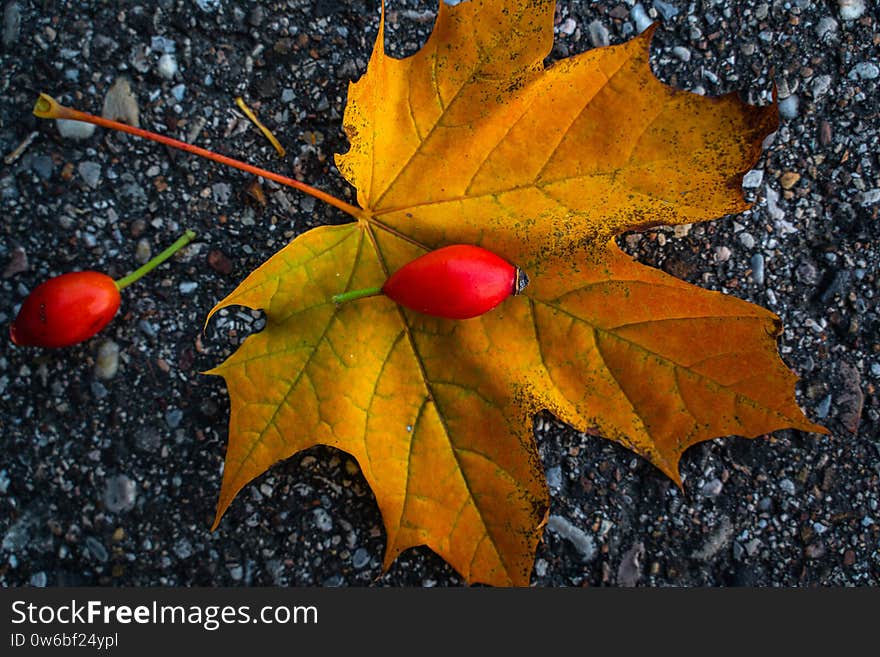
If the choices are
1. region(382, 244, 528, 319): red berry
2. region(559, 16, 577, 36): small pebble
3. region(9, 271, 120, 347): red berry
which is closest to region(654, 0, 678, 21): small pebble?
region(559, 16, 577, 36): small pebble

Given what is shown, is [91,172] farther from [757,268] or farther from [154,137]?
[757,268]

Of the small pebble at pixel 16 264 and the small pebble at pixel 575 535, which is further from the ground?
the small pebble at pixel 16 264

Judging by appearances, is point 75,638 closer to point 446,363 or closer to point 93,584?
point 93,584

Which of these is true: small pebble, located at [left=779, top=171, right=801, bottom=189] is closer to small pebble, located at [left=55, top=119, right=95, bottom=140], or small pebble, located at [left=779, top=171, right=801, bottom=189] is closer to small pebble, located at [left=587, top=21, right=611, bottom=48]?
small pebble, located at [left=587, top=21, right=611, bottom=48]

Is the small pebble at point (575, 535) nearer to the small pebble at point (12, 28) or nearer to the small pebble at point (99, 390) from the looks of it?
the small pebble at point (99, 390)

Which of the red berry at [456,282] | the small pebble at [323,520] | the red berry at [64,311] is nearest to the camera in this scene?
the red berry at [456,282]

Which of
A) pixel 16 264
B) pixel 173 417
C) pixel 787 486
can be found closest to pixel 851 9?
pixel 787 486

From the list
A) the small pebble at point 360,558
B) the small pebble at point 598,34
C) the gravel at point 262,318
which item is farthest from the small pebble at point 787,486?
the small pebble at point 598,34

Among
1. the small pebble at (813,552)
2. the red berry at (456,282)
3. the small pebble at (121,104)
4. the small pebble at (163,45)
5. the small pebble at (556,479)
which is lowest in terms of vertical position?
the small pebble at (813,552)
